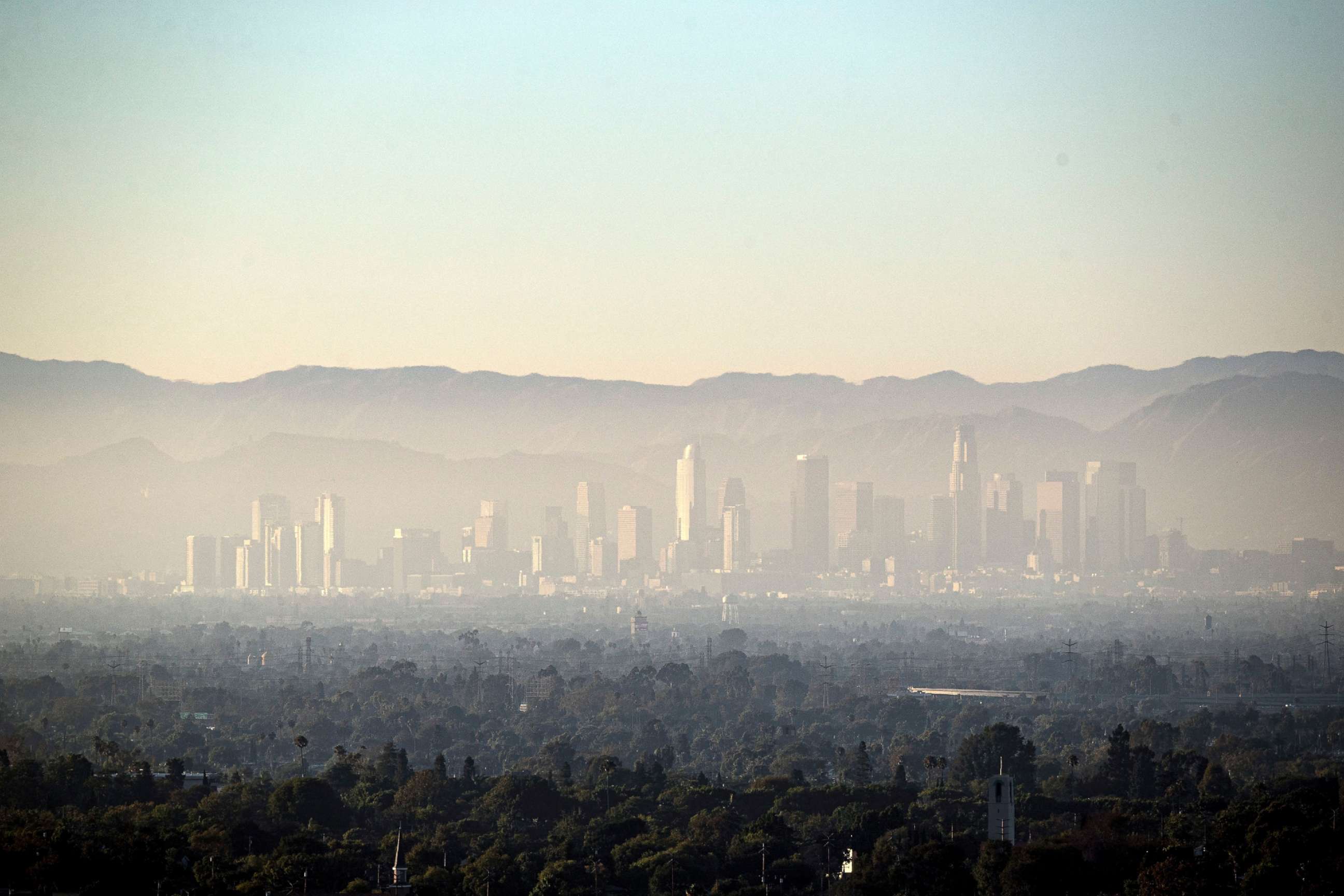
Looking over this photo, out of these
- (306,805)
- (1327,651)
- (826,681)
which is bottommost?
(826,681)

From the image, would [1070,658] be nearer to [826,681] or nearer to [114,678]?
[826,681]

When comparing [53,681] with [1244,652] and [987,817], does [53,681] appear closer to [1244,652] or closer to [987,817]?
[987,817]

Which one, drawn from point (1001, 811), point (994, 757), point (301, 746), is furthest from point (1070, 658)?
point (1001, 811)

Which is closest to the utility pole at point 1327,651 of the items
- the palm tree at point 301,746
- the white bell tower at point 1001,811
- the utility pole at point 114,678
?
the utility pole at point 114,678

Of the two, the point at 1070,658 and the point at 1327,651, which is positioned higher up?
the point at 1327,651

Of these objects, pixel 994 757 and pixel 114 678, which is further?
pixel 114 678

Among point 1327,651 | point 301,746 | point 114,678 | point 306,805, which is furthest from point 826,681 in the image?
point 306,805

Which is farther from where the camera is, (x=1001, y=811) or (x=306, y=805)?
(x=306, y=805)

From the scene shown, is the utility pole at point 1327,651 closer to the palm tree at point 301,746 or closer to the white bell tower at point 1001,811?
the palm tree at point 301,746

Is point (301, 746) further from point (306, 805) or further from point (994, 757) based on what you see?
point (994, 757)

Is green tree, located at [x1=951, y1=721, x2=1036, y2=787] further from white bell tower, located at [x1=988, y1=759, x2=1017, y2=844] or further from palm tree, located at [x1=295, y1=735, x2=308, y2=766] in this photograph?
palm tree, located at [x1=295, y1=735, x2=308, y2=766]

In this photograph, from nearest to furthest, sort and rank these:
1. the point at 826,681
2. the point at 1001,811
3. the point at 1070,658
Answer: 1. the point at 1001,811
2. the point at 826,681
3. the point at 1070,658

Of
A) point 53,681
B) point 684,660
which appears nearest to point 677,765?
point 53,681

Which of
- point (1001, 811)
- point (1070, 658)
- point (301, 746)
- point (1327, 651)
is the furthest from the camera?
point (1070, 658)
